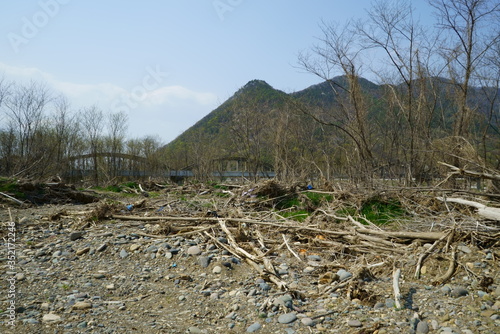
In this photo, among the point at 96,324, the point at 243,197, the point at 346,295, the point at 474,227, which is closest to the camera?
the point at 96,324

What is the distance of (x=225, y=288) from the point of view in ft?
13.0

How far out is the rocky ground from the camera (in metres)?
3.18

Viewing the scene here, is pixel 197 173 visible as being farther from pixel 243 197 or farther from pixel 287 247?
pixel 287 247

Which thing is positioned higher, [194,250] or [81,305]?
[194,250]

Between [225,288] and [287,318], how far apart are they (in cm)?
96

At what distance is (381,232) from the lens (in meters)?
4.87

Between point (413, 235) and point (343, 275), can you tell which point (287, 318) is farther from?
point (413, 235)

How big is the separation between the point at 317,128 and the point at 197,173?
251 inches

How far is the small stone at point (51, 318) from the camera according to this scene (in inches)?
133

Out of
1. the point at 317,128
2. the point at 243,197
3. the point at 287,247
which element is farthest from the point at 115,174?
the point at 287,247

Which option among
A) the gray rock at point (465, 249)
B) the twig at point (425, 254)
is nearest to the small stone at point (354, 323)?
the twig at point (425, 254)

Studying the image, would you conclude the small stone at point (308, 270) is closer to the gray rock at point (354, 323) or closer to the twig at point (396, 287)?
the twig at point (396, 287)

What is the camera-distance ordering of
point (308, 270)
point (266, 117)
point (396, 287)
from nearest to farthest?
point (396, 287)
point (308, 270)
point (266, 117)

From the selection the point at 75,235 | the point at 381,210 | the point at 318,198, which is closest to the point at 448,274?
the point at 381,210
